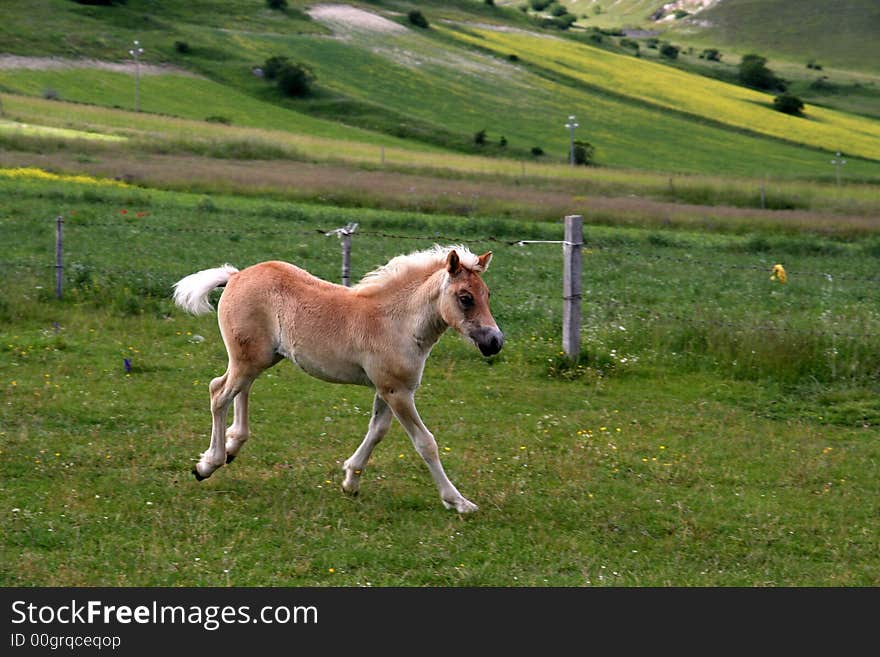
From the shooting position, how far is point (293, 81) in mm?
87000

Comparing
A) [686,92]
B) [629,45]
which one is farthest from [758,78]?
[686,92]

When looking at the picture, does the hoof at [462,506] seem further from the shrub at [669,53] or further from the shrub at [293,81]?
the shrub at [669,53]

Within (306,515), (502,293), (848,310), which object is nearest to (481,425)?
(306,515)

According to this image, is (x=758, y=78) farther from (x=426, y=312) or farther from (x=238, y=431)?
(x=238, y=431)

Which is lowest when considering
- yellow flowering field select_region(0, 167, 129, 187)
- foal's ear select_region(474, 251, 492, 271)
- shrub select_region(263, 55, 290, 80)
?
shrub select_region(263, 55, 290, 80)

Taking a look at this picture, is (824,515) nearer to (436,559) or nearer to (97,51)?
(436,559)

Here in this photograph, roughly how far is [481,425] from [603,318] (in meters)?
5.35

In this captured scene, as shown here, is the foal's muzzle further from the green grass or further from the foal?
the green grass

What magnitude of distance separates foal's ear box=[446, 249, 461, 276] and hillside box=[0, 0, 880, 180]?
63814 mm

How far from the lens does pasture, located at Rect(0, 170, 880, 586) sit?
23.9 ft

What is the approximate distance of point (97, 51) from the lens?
88.5 metres

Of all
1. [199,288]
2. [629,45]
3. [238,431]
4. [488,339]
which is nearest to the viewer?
[488,339]

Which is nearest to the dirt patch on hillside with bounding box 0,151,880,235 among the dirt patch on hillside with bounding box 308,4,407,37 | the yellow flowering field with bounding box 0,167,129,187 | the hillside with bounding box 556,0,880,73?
the yellow flowering field with bounding box 0,167,129,187

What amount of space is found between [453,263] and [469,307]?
1.21 feet
